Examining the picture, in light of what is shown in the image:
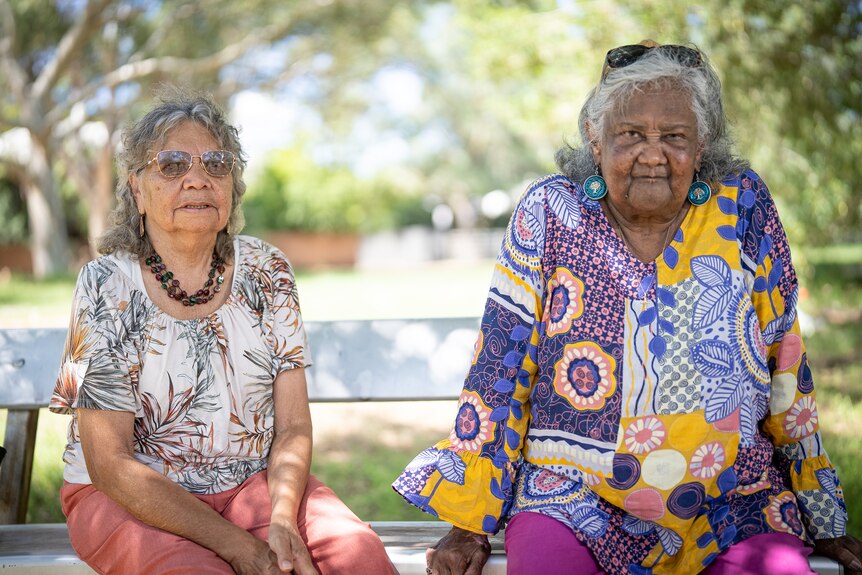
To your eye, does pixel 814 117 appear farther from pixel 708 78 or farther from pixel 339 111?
pixel 339 111

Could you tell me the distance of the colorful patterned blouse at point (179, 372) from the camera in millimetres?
2467

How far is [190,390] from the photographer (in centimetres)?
258

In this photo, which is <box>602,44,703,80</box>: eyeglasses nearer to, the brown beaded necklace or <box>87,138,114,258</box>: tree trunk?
the brown beaded necklace

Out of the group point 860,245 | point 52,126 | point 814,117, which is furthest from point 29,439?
point 860,245

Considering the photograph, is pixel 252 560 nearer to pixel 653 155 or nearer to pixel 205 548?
pixel 205 548

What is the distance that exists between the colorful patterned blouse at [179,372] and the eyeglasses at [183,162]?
295mm

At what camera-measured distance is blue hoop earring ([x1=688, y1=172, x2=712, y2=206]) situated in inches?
98.0

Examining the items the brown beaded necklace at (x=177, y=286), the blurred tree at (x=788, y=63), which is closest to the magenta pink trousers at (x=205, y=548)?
the brown beaded necklace at (x=177, y=286)

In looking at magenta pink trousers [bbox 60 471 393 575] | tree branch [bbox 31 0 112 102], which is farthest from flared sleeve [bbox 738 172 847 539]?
tree branch [bbox 31 0 112 102]

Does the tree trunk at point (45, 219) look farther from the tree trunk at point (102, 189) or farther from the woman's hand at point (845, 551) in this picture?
the woman's hand at point (845, 551)

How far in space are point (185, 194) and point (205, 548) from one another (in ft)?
3.32

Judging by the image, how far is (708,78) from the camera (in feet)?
8.22

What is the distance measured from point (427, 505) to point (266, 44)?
671 inches

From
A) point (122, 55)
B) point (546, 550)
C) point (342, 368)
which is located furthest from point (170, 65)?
point (546, 550)
